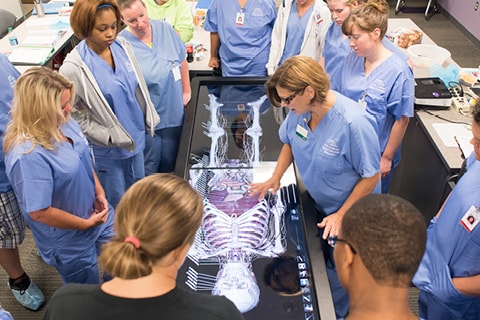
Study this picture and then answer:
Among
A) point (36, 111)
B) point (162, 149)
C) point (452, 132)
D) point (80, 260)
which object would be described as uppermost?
point (36, 111)

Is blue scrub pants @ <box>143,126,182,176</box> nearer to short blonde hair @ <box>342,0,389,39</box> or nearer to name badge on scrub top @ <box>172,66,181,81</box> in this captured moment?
name badge on scrub top @ <box>172,66,181,81</box>

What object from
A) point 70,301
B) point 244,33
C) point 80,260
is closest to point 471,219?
point 70,301

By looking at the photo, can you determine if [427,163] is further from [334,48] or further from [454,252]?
[454,252]

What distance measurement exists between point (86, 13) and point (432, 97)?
1956 millimetres

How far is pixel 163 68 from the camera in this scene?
7.66 feet

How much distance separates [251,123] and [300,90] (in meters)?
0.90

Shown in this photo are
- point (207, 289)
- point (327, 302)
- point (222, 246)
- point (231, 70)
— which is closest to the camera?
point (327, 302)

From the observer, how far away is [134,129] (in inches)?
86.4

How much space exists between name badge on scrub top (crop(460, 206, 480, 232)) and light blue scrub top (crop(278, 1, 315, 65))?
63.1 inches

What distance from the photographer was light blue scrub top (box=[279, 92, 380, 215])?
1640 mm

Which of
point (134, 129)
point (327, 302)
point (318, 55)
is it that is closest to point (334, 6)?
point (318, 55)

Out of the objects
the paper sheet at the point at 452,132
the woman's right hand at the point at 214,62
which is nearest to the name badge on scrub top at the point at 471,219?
the paper sheet at the point at 452,132

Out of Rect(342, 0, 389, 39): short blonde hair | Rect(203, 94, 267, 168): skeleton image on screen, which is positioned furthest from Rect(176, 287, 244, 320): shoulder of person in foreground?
Rect(342, 0, 389, 39): short blonde hair

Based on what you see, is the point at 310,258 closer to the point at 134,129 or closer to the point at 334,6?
the point at 134,129
